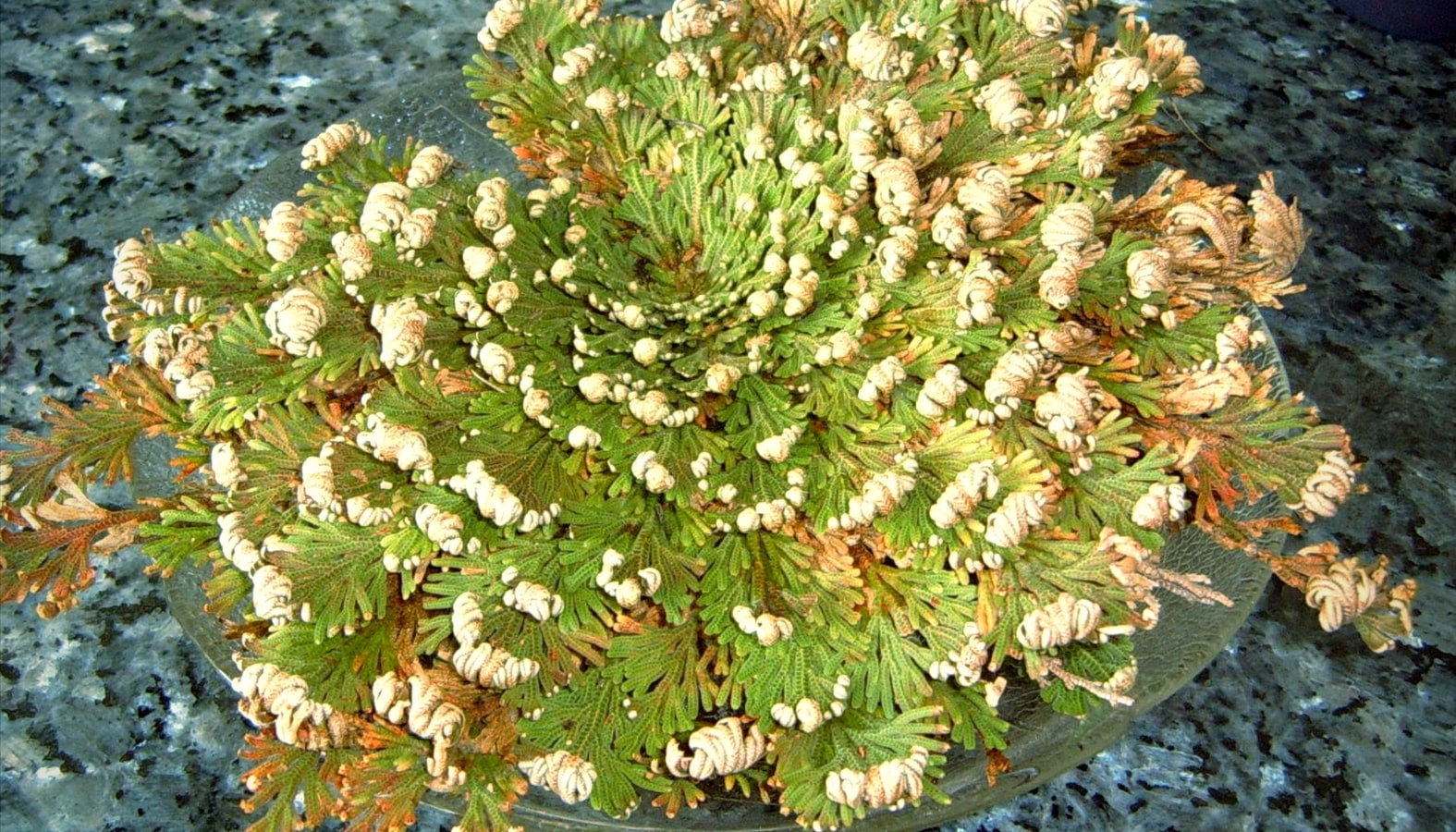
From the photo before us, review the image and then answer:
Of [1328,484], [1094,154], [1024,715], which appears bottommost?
[1024,715]

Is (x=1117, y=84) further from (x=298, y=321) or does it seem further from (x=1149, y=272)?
(x=298, y=321)

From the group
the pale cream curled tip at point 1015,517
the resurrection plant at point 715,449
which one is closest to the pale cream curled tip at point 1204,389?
the resurrection plant at point 715,449

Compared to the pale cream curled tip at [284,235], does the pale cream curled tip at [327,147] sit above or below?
above

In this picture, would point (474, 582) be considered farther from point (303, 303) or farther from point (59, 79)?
point (59, 79)

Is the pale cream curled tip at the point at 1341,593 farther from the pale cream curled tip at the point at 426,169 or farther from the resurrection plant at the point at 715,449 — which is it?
the pale cream curled tip at the point at 426,169

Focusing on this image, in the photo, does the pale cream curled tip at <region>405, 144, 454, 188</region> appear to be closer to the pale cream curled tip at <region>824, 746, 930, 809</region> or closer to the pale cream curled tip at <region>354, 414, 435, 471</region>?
the pale cream curled tip at <region>354, 414, 435, 471</region>

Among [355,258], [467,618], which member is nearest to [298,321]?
[355,258]

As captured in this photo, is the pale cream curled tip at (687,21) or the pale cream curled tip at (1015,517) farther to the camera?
the pale cream curled tip at (687,21)

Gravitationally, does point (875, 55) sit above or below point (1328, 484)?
above

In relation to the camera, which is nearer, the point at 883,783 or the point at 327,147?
the point at 883,783

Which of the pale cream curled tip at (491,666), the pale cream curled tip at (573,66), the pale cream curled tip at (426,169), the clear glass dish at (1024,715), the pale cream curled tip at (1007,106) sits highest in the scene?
the pale cream curled tip at (573,66)
